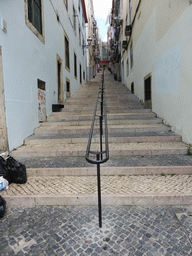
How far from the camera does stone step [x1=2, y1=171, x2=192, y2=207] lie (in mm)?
2404

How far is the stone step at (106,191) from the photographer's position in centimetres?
240

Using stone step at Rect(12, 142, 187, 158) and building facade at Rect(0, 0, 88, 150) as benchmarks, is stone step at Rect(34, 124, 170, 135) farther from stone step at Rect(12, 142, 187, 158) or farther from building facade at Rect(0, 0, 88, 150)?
stone step at Rect(12, 142, 187, 158)

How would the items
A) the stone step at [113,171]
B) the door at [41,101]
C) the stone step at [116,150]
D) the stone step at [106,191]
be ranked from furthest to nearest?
1. the door at [41,101]
2. the stone step at [116,150]
3. the stone step at [113,171]
4. the stone step at [106,191]

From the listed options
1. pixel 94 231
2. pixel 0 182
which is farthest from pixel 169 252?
pixel 0 182

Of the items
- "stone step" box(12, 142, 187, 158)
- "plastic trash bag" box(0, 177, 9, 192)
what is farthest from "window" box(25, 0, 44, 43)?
"plastic trash bag" box(0, 177, 9, 192)

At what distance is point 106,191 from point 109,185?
200 mm

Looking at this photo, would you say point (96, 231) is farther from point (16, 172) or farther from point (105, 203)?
point (16, 172)

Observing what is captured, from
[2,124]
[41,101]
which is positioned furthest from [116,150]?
[41,101]

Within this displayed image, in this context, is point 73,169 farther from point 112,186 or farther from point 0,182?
point 0,182

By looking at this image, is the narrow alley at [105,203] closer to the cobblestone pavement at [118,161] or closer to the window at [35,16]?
the cobblestone pavement at [118,161]

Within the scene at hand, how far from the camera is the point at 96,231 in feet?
6.37

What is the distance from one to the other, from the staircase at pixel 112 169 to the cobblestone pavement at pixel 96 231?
14 centimetres

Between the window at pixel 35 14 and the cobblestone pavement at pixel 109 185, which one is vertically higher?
the window at pixel 35 14

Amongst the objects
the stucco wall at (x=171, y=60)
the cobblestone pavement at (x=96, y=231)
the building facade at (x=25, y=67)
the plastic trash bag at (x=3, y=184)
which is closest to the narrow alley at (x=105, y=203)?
the cobblestone pavement at (x=96, y=231)
